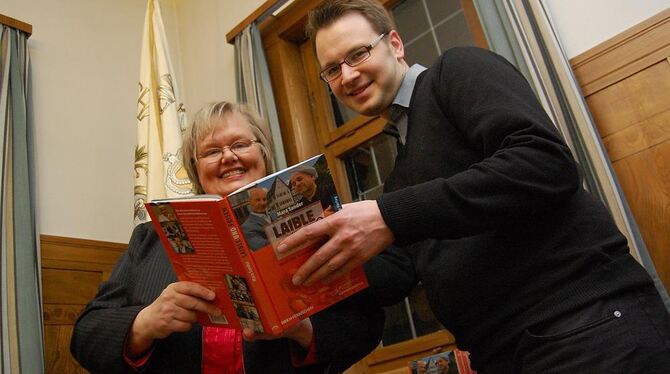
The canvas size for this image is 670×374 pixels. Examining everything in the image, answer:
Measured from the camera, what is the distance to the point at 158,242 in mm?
1258

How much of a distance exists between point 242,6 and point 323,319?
7.35ft

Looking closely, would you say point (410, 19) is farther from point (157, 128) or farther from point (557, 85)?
point (157, 128)

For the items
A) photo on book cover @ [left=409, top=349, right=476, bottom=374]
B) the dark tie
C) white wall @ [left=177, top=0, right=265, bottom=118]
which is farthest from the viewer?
white wall @ [left=177, top=0, right=265, bottom=118]

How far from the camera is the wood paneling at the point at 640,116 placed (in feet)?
4.41

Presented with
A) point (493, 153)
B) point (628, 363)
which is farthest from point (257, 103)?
point (628, 363)

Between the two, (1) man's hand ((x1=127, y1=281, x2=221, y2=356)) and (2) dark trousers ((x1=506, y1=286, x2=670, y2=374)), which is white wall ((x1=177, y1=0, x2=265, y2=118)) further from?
(2) dark trousers ((x1=506, y1=286, x2=670, y2=374))

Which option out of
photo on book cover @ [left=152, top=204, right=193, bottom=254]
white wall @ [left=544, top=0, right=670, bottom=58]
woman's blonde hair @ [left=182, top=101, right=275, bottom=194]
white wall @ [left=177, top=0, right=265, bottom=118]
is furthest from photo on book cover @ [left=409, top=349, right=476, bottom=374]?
white wall @ [left=177, top=0, right=265, bottom=118]

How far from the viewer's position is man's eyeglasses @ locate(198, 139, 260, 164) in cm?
129

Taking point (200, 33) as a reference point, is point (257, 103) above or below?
below

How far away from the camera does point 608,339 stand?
73cm

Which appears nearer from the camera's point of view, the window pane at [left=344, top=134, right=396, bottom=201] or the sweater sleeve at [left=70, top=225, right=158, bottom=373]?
the sweater sleeve at [left=70, top=225, right=158, bottom=373]

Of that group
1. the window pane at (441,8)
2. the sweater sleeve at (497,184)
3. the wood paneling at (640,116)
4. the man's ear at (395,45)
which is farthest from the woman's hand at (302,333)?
the window pane at (441,8)

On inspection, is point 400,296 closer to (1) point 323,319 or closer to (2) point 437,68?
(1) point 323,319

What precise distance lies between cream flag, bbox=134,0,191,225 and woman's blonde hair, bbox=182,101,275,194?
2.33 feet
